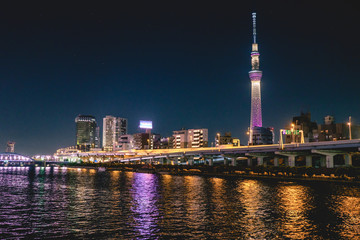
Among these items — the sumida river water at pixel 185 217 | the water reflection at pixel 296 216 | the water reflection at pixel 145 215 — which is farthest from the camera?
the water reflection at pixel 145 215

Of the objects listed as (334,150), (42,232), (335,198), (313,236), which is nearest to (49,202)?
(42,232)

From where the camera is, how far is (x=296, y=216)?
34.5 metres

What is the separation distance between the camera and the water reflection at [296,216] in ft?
91.4

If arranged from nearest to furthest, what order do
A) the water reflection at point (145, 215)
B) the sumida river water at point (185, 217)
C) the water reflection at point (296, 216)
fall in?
1. the sumida river water at point (185, 217)
2. the water reflection at point (296, 216)
3. the water reflection at point (145, 215)

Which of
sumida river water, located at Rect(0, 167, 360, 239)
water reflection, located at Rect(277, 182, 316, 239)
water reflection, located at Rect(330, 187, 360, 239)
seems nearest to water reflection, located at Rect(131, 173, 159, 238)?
sumida river water, located at Rect(0, 167, 360, 239)

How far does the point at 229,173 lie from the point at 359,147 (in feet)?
117

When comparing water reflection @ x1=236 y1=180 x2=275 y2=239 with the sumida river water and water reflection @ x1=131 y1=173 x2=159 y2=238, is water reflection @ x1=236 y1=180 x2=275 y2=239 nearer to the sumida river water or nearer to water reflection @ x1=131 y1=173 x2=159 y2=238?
the sumida river water

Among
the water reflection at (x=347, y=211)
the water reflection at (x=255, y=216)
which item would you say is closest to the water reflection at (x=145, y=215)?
the water reflection at (x=255, y=216)

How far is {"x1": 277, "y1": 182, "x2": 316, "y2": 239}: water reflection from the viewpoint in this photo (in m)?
27.8

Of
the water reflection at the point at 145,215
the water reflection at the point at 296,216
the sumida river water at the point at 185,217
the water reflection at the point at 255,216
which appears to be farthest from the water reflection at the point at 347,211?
the water reflection at the point at 145,215

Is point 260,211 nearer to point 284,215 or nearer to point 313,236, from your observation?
point 284,215

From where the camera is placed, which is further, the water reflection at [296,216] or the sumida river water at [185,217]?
the water reflection at [296,216]

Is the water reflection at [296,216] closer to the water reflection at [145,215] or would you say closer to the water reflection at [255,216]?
the water reflection at [255,216]

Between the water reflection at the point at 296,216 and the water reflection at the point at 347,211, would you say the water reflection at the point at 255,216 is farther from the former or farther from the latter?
the water reflection at the point at 347,211
